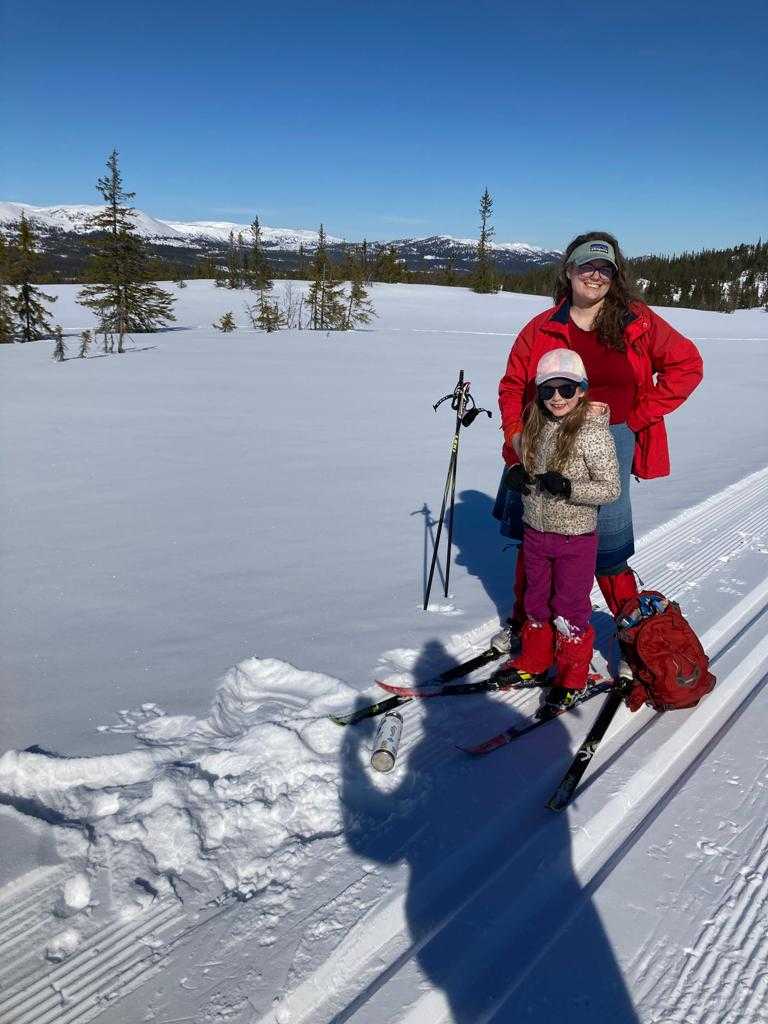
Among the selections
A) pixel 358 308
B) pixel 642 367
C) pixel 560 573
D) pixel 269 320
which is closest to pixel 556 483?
pixel 560 573

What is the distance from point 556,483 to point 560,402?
0.36 metres

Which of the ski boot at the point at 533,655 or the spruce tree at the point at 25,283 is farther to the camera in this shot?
the spruce tree at the point at 25,283

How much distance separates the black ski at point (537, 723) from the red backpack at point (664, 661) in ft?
0.65

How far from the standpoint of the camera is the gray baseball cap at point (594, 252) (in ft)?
9.33

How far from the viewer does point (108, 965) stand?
6.06ft

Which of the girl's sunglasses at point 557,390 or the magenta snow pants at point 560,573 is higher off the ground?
the girl's sunglasses at point 557,390

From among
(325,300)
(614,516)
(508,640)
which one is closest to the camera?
(614,516)

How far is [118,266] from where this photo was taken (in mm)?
27000

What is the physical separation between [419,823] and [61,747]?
157 centimetres

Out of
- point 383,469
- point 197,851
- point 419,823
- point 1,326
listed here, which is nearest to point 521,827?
point 419,823

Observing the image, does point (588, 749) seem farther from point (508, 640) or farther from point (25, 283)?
point (25, 283)

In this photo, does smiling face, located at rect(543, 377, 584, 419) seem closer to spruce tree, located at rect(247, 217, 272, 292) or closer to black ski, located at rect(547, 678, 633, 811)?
black ski, located at rect(547, 678, 633, 811)

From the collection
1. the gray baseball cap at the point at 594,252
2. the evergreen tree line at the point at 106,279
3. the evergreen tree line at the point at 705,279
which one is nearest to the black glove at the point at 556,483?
the gray baseball cap at the point at 594,252

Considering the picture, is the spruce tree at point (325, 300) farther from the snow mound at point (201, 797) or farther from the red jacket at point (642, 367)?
the snow mound at point (201, 797)
